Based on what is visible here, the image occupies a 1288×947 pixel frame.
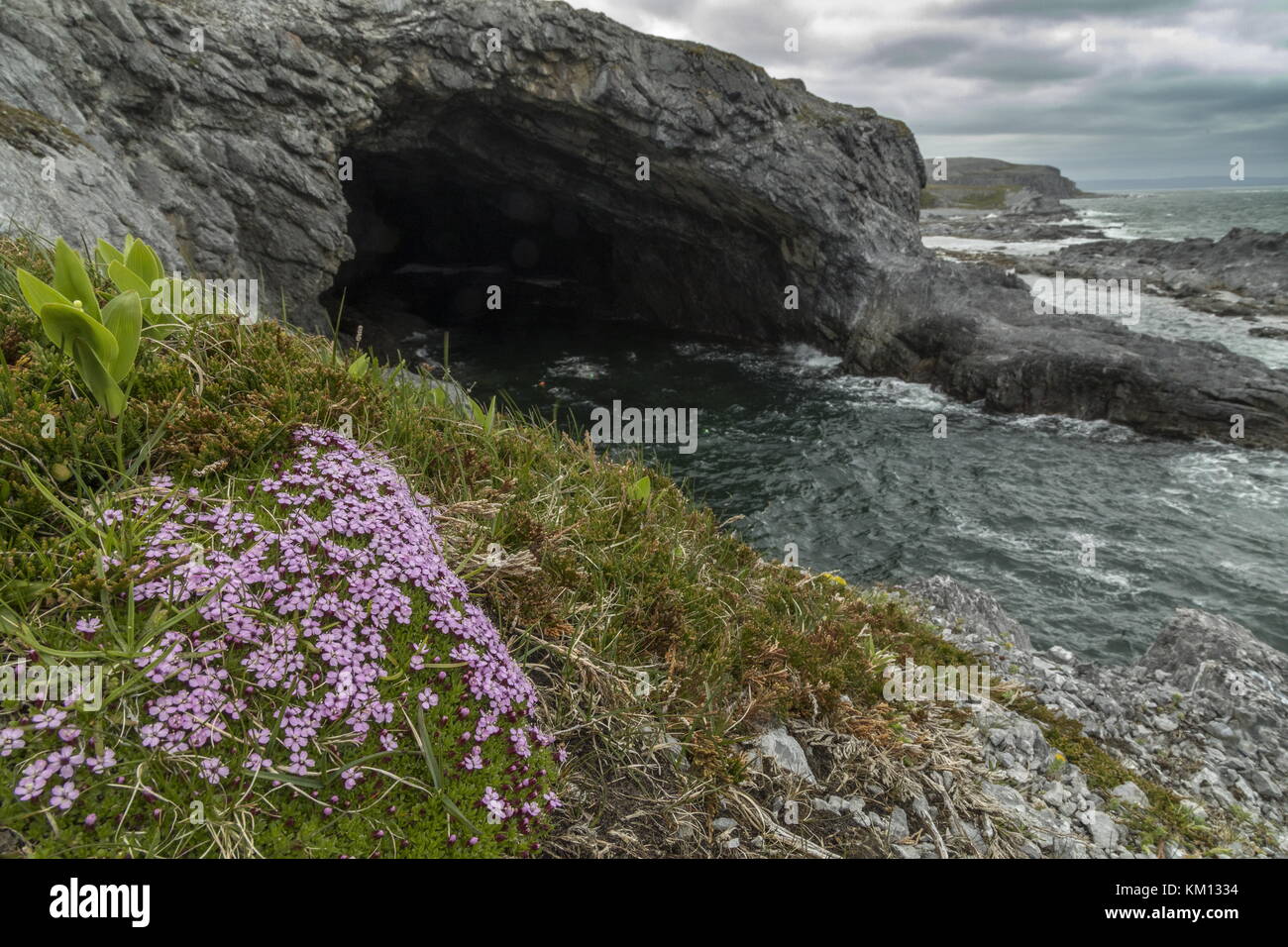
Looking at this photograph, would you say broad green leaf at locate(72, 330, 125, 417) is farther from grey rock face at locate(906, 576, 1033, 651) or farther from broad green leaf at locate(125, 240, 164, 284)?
grey rock face at locate(906, 576, 1033, 651)

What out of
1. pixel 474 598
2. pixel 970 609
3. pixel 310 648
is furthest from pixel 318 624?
pixel 970 609

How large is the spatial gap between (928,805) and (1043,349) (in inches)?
877

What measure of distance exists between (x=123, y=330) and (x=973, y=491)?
55.4 feet

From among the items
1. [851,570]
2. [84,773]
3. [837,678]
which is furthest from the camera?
[851,570]

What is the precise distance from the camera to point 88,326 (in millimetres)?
3211

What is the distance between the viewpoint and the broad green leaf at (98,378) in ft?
10.8

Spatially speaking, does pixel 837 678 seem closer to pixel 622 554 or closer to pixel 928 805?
pixel 928 805

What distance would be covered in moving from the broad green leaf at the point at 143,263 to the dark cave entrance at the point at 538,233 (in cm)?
2118

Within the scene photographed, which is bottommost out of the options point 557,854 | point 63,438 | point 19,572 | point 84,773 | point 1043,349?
point 557,854

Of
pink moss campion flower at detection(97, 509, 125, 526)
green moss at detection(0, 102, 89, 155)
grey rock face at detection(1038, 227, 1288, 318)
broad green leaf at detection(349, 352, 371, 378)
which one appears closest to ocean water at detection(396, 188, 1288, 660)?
broad green leaf at detection(349, 352, 371, 378)

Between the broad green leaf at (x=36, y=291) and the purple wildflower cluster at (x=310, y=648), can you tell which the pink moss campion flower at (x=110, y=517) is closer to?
the purple wildflower cluster at (x=310, y=648)

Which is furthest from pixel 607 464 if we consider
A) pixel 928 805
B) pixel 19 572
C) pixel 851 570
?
pixel 851 570

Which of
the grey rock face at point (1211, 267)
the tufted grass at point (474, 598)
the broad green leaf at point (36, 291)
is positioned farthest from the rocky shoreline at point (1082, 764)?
the grey rock face at point (1211, 267)

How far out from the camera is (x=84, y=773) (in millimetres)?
2236
